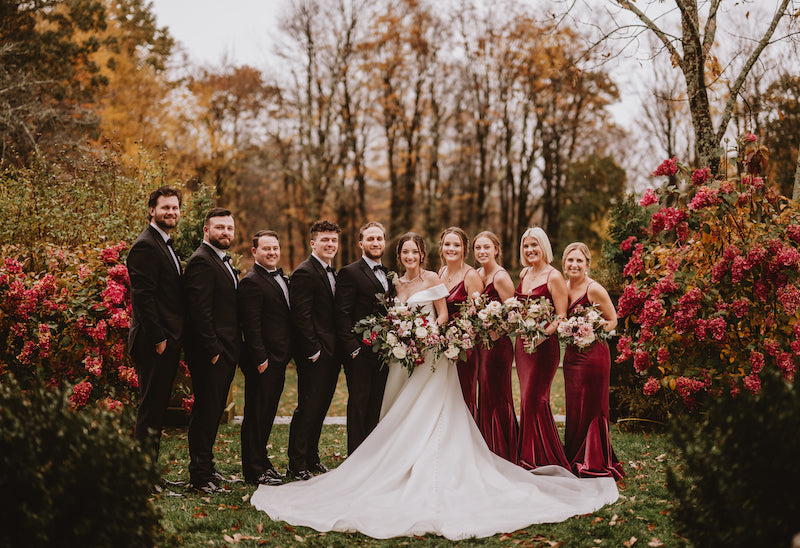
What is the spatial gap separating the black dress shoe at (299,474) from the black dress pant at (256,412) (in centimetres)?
25

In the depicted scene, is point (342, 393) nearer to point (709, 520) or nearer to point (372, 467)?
point (372, 467)

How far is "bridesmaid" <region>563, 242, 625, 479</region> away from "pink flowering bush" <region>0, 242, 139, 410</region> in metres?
4.56

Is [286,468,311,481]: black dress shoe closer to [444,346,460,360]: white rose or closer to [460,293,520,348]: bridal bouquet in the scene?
[444,346,460,360]: white rose

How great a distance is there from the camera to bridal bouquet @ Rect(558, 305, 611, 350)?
228 inches

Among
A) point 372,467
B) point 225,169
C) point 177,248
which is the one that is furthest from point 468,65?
point 372,467

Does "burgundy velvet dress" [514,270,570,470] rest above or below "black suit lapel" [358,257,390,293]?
below

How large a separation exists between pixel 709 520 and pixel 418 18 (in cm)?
2420

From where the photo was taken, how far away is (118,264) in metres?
7.18

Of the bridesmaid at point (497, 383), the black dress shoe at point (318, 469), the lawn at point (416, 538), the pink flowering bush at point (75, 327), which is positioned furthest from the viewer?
the pink flowering bush at point (75, 327)

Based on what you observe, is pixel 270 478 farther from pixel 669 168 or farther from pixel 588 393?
pixel 669 168

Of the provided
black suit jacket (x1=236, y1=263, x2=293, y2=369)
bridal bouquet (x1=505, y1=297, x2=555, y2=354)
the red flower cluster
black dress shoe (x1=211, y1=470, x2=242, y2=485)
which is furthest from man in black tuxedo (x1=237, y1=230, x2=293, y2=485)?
the red flower cluster

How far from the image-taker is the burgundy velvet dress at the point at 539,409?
6109mm

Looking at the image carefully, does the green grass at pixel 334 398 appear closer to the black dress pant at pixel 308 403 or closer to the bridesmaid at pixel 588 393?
the black dress pant at pixel 308 403

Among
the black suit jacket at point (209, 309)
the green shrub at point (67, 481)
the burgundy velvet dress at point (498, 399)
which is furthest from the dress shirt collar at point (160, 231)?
the burgundy velvet dress at point (498, 399)
